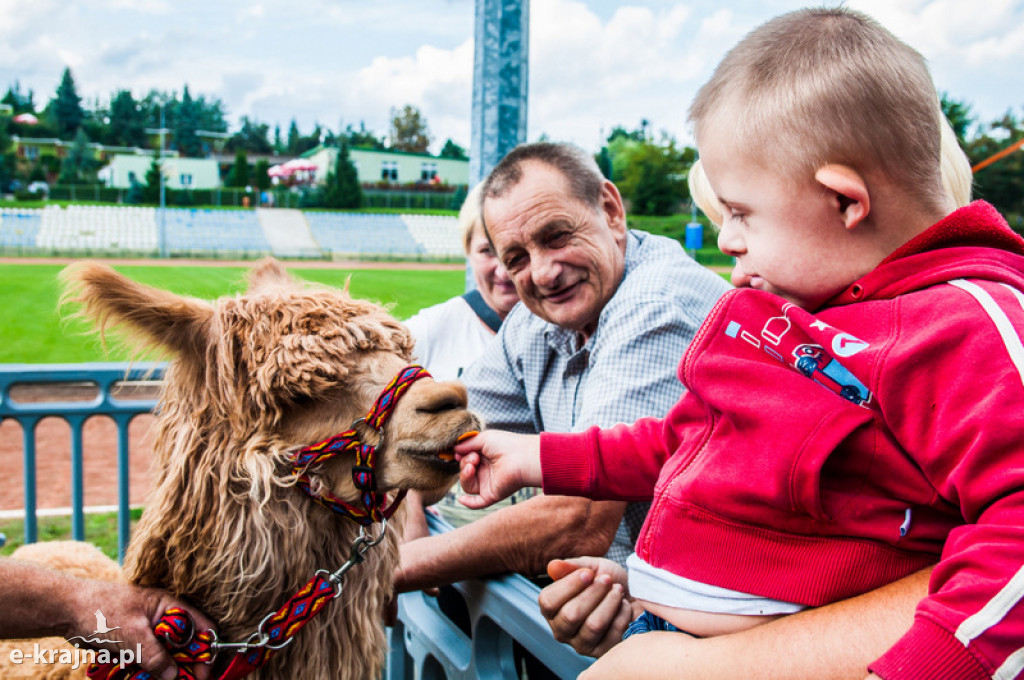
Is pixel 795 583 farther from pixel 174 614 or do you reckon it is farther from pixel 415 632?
pixel 415 632

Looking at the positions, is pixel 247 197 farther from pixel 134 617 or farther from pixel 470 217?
pixel 134 617

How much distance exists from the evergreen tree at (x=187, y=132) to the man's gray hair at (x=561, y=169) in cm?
9272

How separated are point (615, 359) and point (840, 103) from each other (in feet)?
3.61

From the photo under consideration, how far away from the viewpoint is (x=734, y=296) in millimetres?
1344

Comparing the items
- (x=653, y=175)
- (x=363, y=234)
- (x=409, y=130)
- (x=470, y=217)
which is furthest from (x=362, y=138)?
(x=470, y=217)

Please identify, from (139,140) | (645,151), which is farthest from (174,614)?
(139,140)

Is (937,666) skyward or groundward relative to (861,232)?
groundward

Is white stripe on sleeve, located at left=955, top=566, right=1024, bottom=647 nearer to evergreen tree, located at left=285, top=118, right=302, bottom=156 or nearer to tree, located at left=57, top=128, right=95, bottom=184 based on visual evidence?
tree, located at left=57, top=128, right=95, bottom=184

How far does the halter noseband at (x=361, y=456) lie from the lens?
180 cm

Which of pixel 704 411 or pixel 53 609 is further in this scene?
pixel 53 609

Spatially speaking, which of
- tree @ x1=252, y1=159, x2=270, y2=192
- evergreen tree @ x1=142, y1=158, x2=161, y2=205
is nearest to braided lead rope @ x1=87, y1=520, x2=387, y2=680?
evergreen tree @ x1=142, y1=158, x2=161, y2=205

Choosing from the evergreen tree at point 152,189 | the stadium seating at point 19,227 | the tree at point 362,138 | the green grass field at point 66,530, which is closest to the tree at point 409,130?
the tree at point 362,138

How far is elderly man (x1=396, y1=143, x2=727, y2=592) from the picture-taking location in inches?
83.0

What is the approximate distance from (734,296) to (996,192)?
38208 millimetres
